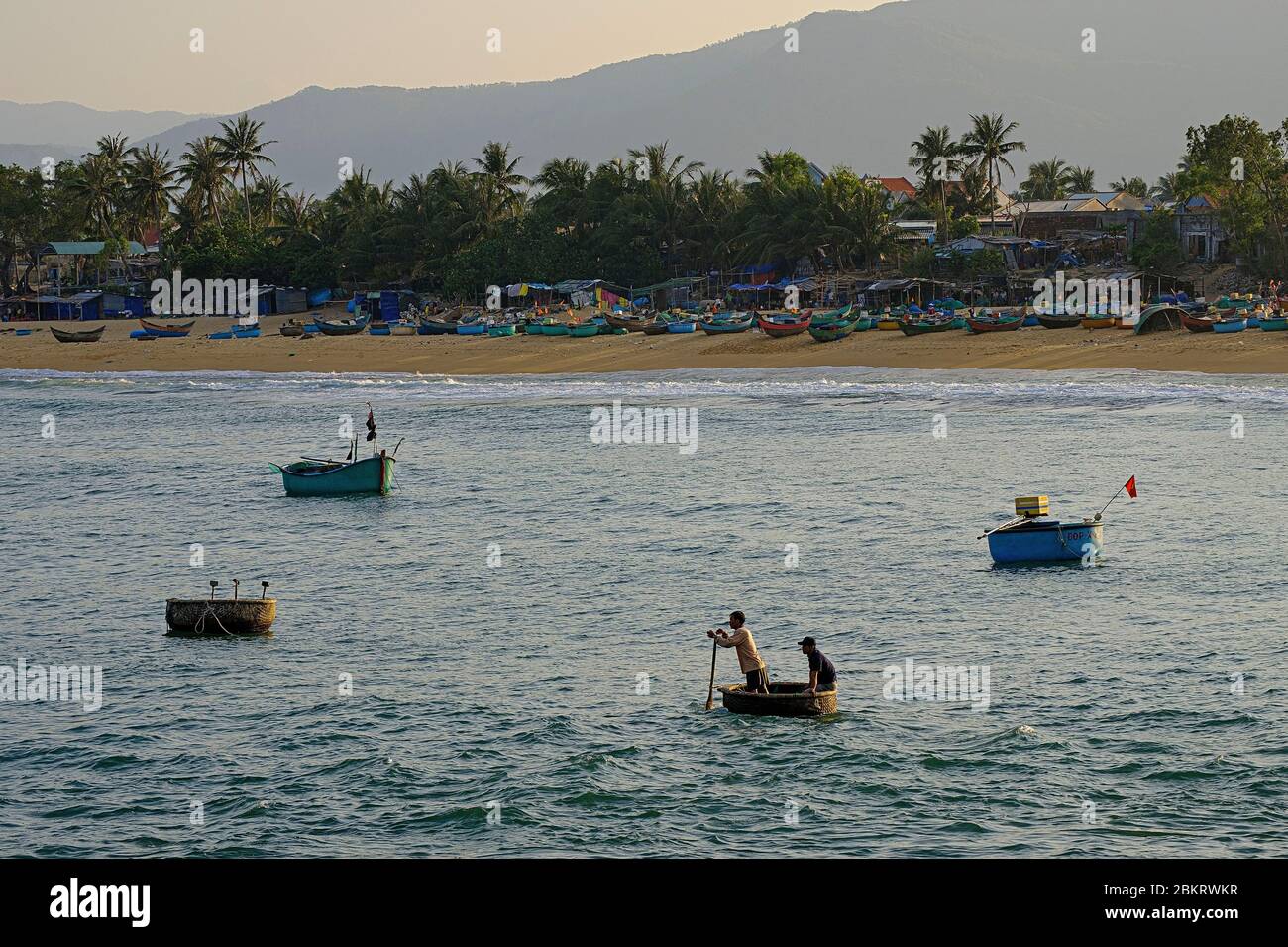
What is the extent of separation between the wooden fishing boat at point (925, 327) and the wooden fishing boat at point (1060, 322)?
498cm

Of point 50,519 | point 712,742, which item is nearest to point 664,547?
point 712,742

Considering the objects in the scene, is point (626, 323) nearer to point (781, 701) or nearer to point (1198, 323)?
point (1198, 323)

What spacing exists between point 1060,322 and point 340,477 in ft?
153

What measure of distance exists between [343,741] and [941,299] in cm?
7726

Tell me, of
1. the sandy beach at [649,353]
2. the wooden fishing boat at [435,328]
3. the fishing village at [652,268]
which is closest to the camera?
the sandy beach at [649,353]

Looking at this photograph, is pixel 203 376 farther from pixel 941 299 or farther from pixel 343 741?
pixel 343 741

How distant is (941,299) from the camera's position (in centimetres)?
9231

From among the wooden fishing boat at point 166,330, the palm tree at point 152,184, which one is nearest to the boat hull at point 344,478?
the wooden fishing boat at point 166,330

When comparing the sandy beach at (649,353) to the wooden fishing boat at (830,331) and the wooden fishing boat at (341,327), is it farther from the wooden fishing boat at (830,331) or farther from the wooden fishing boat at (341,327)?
the wooden fishing boat at (341,327)

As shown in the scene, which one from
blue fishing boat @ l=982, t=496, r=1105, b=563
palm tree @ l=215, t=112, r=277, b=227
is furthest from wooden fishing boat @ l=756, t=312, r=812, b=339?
palm tree @ l=215, t=112, r=277, b=227

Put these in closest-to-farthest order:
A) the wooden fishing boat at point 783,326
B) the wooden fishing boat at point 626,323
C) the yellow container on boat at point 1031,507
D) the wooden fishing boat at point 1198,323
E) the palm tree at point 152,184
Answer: the yellow container on boat at point 1031,507, the wooden fishing boat at point 1198,323, the wooden fishing boat at point 783,326, the wooden fishing boat at point 626,323, the palm tree at point 152,184

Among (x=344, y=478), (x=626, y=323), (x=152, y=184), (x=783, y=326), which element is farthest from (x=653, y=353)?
(x=152, y=184)

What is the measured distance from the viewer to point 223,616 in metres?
25.4

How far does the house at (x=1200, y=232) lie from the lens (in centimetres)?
8925
